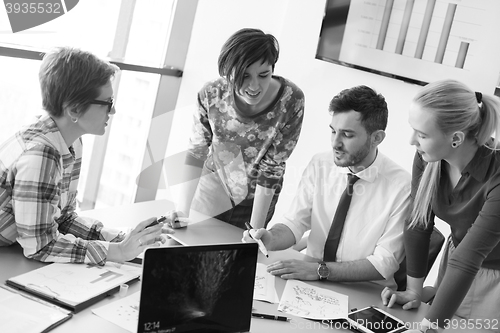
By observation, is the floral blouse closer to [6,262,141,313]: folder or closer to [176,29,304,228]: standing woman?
[176,29,304,228]: standing woman

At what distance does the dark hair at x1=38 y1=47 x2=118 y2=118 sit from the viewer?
1.66 metres

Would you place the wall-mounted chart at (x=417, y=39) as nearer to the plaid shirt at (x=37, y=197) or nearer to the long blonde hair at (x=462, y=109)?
the long blonde hair at (x=462, y=109)

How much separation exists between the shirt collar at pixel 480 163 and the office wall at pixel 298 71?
152 centimetres

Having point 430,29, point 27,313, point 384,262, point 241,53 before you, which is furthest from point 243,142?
point 430,29

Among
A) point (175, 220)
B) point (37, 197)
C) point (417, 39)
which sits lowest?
point (175, 220)

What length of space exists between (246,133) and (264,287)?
30.6 inches

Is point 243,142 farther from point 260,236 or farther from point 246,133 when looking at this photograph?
point 260,236

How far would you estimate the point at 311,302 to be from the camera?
1.68 m

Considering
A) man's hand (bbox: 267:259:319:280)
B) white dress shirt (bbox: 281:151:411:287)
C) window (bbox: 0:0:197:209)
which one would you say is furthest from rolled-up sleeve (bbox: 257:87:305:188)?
window (bbox: 0:0:197:209)

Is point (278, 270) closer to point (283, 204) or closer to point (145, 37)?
point (283, 204)

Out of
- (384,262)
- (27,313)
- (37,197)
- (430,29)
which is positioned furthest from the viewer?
(430,29)

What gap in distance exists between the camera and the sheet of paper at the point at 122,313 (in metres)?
1.35

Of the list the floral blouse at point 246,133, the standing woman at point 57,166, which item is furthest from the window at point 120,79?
the standing woman at point 57,166

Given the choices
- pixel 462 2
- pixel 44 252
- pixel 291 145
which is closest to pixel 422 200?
pixel 291 145
